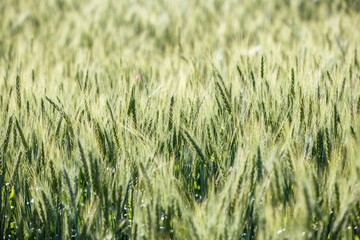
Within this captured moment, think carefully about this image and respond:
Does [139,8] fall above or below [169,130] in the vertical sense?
above

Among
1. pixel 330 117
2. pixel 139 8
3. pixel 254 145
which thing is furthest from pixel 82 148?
pixel 139 8

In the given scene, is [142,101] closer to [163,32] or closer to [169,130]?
[169,130]

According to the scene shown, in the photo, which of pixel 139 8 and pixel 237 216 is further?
pixel 139 8

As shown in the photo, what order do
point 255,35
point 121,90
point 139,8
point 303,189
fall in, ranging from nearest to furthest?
point 303,189 → point 121,90 → point 255,35 → point 139,8

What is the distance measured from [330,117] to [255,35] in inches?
74.4

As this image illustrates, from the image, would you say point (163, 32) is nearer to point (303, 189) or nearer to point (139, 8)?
point (139, 8)

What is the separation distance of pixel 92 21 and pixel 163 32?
733mm

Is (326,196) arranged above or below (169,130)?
below

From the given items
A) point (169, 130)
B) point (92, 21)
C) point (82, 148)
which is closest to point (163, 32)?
point (92, 21)

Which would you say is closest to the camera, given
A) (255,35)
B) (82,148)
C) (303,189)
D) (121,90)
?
(303,189)

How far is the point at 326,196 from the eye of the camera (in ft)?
2.48

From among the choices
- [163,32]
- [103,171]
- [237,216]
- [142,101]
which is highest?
[163,32]

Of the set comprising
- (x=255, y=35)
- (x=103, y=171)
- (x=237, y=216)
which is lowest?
(x=237, y=216)

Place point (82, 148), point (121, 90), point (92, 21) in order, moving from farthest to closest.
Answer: point (92, 21) → point (121, 90) → point (82, 148)
